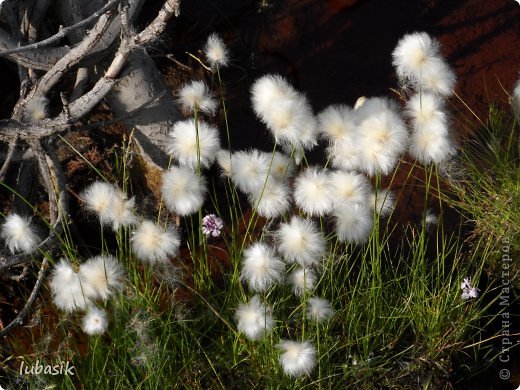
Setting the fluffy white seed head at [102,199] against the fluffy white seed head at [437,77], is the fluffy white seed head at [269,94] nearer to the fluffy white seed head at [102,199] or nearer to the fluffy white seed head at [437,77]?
the fluffy white seed head at [437,77]

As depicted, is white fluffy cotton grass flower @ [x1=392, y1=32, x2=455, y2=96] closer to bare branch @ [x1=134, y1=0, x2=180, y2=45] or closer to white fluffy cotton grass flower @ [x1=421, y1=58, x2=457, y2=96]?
white fluffy cotton grass flower @ [x1=421, y1=58, x2=457, y2=96]

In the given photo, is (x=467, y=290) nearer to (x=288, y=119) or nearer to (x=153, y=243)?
(x=288, y=119)

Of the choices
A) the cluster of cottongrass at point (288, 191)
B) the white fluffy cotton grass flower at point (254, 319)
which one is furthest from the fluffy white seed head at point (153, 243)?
the white fluffy cotton grass flower at point (254, 319)

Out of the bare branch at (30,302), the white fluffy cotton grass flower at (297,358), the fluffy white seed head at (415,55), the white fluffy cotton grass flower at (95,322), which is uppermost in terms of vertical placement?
the fluffy white seed head at (415,55)

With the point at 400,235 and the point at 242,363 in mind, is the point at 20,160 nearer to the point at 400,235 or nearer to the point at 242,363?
the point at 242,363

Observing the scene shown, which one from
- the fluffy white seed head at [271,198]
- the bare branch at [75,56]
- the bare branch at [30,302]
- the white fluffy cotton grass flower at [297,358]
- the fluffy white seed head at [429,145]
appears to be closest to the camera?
the white fluffy cotton grass flower at [297,358]

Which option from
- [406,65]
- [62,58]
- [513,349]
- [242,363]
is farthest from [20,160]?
[513,349]
